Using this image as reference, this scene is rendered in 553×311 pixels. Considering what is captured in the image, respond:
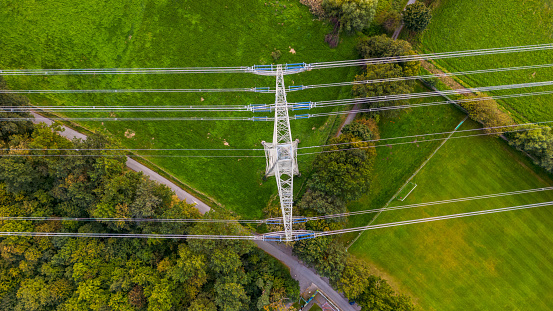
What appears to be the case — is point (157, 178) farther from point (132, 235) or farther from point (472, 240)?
point (472, 240)

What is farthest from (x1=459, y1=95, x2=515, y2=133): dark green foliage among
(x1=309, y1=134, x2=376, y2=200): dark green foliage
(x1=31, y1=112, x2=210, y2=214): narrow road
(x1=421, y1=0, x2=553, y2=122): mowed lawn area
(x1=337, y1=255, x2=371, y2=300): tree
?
(x1=31, y1=112, x2=210, y2=214): narrow road

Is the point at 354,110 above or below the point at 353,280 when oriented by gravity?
above

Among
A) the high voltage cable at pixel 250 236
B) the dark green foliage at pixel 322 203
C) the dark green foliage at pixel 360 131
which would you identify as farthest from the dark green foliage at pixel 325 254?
the dark green foliage at pixel 360 131

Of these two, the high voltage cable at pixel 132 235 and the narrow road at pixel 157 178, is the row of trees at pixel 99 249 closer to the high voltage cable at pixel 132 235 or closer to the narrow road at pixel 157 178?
the high voltage cable at pixel 132 235

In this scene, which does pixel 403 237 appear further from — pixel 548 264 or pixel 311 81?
pixel 311 81

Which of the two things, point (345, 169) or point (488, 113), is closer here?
point (345, 169)

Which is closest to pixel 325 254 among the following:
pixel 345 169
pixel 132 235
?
pixel 345 169
